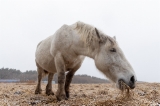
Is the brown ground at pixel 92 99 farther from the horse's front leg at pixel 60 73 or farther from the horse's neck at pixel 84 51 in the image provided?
the horse's neck at pixel 84 51

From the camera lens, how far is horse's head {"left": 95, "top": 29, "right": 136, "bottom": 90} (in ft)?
13.9

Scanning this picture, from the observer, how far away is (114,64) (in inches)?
177

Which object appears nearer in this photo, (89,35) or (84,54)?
(89,35)

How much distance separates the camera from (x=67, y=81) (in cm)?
607

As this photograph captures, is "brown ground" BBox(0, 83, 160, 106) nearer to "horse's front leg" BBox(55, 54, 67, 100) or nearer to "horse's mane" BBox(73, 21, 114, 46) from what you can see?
"horse's front leg" BBox(55, 54, 67, 100)

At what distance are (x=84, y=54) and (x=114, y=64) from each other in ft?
3.23

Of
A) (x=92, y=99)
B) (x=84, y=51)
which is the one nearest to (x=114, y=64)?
(x=84, y=51)

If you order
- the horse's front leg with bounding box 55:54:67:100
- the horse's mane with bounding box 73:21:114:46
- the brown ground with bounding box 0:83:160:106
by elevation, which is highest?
the horse's mane with bounding box 73:21:114:46

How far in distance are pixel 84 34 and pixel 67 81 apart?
1596mm

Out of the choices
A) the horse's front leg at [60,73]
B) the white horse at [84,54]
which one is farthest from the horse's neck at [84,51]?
the horse's front leg at [60,73]

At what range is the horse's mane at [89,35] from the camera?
16.1 ft

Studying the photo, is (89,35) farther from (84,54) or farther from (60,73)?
(60,73)

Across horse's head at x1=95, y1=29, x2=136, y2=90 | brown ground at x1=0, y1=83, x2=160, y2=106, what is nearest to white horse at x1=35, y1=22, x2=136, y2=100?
horse's head at x1=95, y1=29, x2=136, y2=90

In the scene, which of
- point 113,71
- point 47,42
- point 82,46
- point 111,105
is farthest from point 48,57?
point 111,105
